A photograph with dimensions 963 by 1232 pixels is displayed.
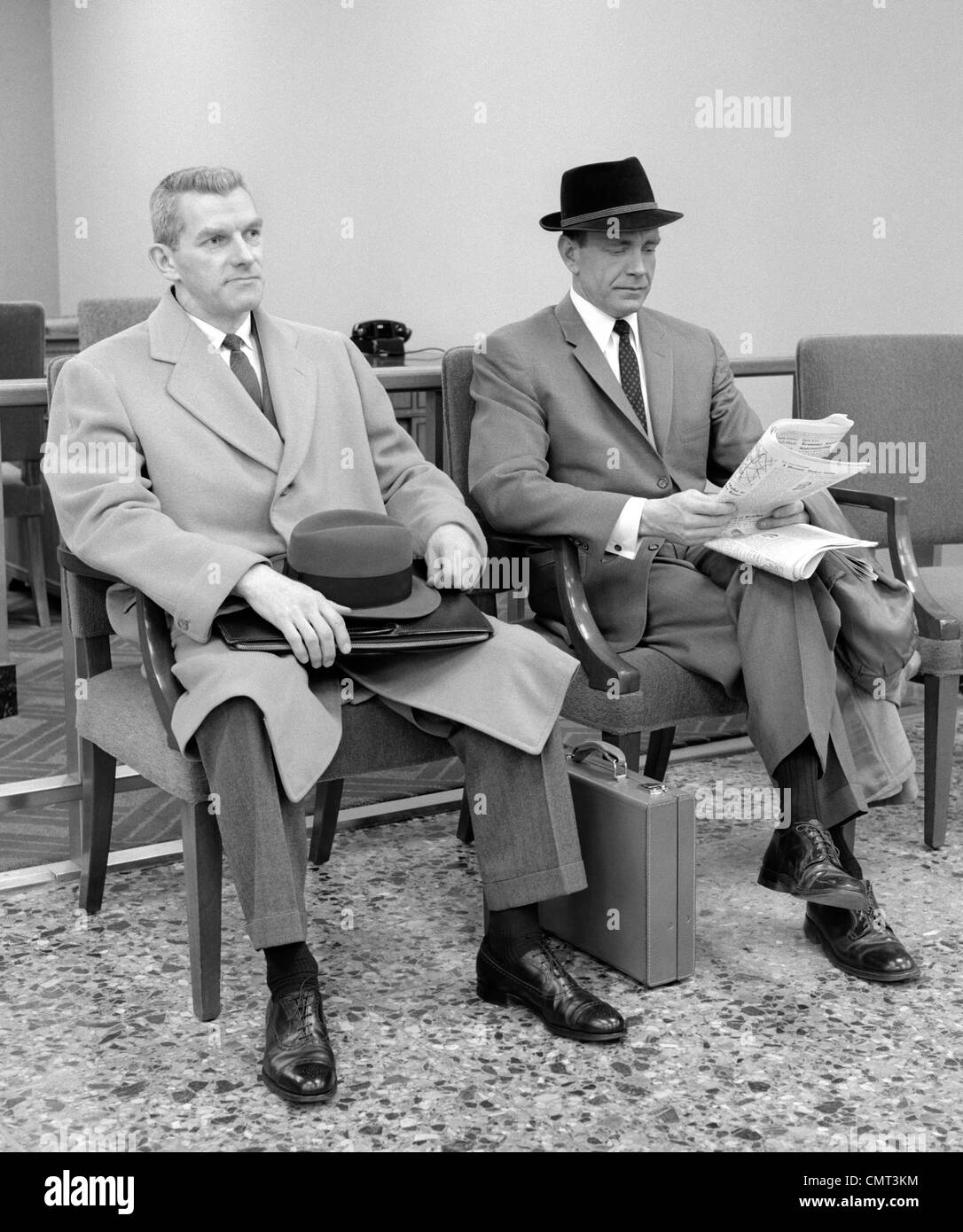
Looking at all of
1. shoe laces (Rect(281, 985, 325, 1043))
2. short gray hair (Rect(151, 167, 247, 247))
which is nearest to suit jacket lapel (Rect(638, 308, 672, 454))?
short gray hair (Rect(151, 167, 247, 247))

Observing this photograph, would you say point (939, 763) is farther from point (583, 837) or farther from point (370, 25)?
point (370, 25)

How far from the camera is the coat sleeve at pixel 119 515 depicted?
2451mm

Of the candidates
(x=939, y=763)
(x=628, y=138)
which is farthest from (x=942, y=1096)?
(x=628, y=138)

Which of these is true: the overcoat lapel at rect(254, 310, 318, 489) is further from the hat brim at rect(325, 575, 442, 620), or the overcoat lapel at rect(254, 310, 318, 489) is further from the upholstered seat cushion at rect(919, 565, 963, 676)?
the upholstered seat cushion at rect(919, 565, 963, 676)

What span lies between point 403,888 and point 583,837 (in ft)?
1.96

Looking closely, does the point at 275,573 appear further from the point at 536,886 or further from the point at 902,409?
the point at 902,409

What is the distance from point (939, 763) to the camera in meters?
3.32

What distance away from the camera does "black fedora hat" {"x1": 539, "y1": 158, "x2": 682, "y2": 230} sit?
304 centimetres

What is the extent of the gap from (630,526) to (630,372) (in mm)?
446

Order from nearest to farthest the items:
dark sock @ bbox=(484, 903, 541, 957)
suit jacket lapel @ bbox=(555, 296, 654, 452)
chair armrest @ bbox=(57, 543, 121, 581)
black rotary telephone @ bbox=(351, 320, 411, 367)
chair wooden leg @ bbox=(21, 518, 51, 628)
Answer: dark sock @ bbox=(484, 903, 541, 957)
chair armrest @ bbox=(57, 543, 121, 581)
suit jacket lapel @ bbox=(555, 296, 654, 452)
chair wooden leg @ bbox=(21, 518, 51, 628)
black rotary telephone @ bbox=(351, 320, 411, 367)

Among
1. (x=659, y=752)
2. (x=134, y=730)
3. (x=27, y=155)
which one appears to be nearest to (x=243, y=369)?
(x=134, y=730)

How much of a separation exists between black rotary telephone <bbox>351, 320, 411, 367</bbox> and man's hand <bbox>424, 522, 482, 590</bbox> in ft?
11.4

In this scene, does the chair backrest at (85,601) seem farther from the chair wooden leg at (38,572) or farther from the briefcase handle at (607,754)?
the chair wooden leg at (38,572)

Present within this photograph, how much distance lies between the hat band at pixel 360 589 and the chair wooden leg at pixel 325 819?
780mm
